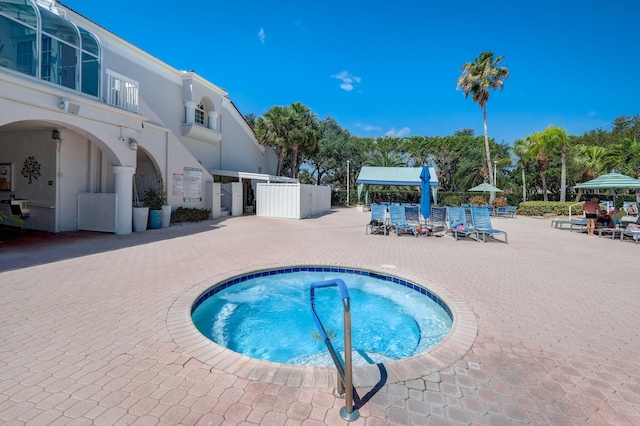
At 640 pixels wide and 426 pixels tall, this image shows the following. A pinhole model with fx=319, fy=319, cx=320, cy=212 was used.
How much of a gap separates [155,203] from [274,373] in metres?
12.3

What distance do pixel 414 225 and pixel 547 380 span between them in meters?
9.76

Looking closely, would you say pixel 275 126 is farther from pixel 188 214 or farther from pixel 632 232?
pixel 632 232

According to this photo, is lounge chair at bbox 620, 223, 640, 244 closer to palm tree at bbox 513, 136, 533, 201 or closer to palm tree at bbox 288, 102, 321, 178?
palm tree at bbox 513, 136, 533, 201

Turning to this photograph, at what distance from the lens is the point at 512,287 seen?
5.80 meters

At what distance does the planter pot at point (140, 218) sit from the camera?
11927 mm

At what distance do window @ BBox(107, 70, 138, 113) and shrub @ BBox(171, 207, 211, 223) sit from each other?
478 cm

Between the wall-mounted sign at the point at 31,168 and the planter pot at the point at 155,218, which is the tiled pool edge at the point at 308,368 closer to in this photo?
the planter pot at the point at 155,218

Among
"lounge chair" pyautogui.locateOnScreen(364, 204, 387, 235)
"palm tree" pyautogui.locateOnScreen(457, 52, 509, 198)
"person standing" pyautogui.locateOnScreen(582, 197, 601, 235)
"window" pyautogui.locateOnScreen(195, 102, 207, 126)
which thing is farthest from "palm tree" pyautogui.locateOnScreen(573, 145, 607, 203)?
"window" pyautogui.locateOnScreen(195, 102, 207, 126)

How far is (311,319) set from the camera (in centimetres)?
533

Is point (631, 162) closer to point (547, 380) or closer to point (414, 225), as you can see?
point (414, 225)

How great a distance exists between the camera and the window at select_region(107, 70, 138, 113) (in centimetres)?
1133

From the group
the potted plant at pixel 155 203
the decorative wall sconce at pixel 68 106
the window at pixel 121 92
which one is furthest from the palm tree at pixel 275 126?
the decorative wall sconce at pixel 68 106

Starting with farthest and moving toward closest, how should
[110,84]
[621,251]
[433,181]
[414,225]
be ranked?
[433,181] < [414,225] < [110,84] < [621,251]

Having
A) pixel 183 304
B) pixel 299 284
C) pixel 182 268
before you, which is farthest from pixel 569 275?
pixel 182 268
